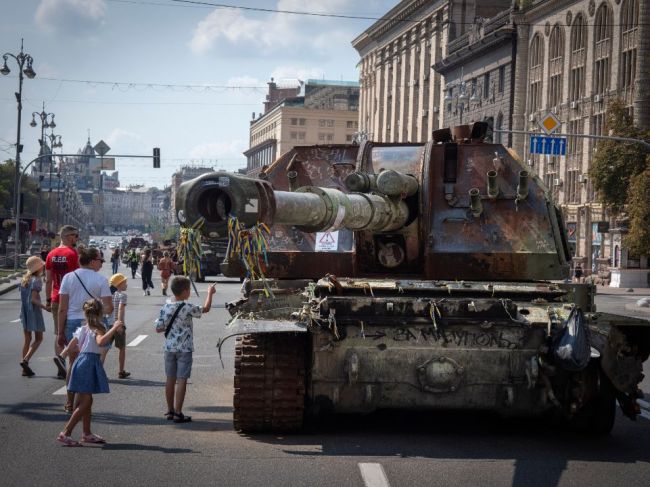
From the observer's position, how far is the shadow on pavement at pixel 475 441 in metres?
8.65

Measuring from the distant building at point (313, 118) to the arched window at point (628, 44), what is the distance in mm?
78806

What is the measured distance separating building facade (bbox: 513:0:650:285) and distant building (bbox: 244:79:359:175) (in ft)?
223

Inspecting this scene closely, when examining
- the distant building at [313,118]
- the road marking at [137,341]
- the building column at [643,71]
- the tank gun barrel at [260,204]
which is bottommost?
the road marking at [137,341]

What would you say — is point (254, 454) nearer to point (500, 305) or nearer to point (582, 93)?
point (500, 305)

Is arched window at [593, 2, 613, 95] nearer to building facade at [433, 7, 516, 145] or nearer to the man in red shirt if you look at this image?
building facade at [433, 7, 516, 145]

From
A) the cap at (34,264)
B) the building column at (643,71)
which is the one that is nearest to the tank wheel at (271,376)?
the cap at (34,264)

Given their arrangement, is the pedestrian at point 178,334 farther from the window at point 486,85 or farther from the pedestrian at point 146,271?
the window at point 486,85

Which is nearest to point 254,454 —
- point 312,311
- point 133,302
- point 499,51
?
point 312,311

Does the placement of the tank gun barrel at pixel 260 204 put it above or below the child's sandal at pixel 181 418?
above

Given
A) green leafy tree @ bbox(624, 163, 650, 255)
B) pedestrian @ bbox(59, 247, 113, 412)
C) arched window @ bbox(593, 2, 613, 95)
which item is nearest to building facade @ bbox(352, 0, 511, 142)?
arched window @ bbox(593, 2, 613, 95)

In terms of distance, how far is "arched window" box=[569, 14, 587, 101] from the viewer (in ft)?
184

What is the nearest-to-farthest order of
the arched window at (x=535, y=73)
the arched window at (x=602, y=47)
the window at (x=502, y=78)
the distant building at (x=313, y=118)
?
the arched window at (x=602, y=47) → the arched window at (x=535, y=73) → the window at (x=502, y=78) → the distant building at (x=313, y=118)

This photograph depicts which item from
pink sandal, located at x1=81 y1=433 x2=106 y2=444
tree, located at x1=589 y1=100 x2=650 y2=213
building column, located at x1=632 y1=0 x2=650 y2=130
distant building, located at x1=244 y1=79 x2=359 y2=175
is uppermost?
distant building, located at x1=244 y1=79 x2=359 y2=175

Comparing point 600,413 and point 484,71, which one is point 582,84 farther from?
point 600,413
